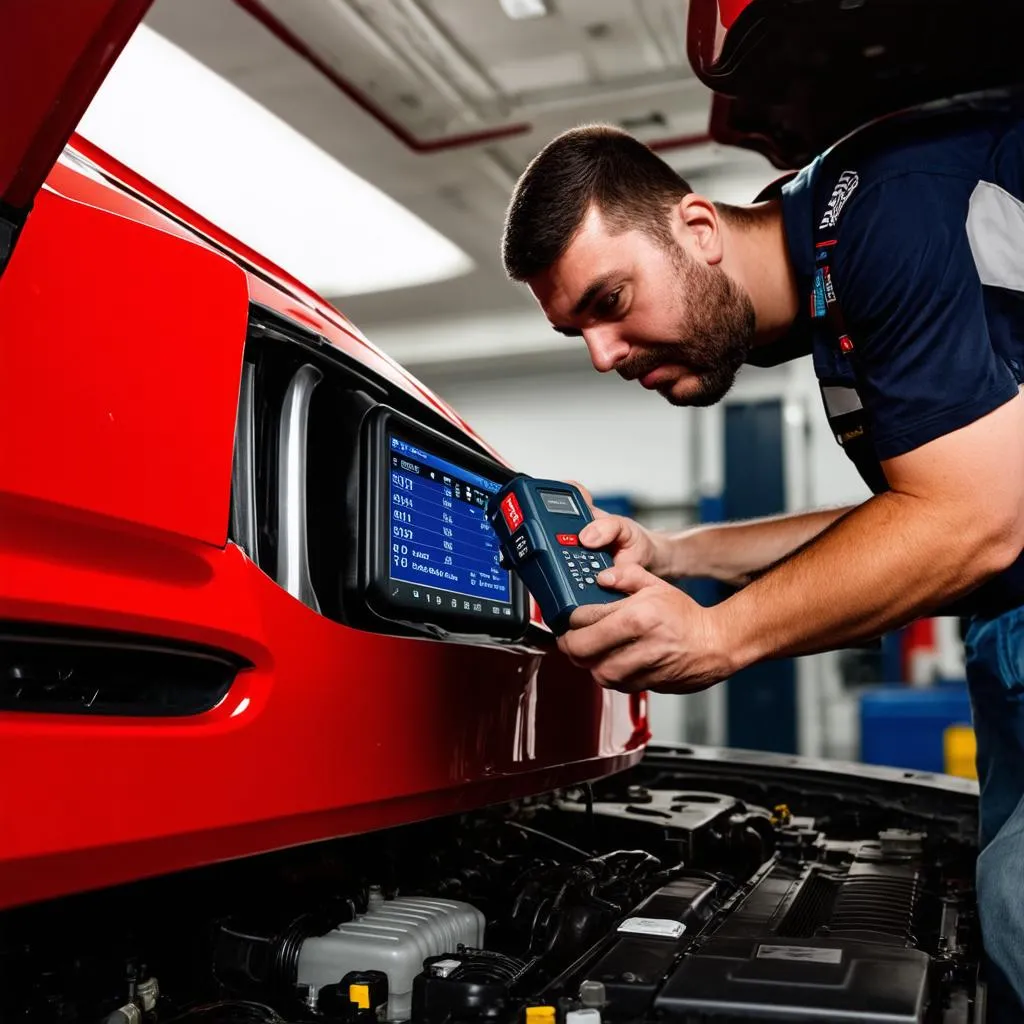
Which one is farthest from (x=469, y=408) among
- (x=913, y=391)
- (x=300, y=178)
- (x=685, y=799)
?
(x=913, y=391)

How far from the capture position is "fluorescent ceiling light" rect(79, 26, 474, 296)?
14.6ft

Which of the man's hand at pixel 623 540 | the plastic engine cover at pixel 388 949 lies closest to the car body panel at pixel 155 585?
the plastic engine cover at pixel 388 949

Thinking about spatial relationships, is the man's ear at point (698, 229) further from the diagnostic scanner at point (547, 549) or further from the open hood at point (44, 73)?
the open hood at point (44, 73)

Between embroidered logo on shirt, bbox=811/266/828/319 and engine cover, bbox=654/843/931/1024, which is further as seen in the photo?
embroidered logo on shirt, bbox=811/266/828/319

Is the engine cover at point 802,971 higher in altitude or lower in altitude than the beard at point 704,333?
lower

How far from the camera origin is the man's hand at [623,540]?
132cm

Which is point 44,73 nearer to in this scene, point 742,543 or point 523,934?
point 523,934

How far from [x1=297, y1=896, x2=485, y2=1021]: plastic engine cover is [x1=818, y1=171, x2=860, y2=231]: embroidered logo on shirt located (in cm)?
97

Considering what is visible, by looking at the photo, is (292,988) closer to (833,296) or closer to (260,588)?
(260,588)

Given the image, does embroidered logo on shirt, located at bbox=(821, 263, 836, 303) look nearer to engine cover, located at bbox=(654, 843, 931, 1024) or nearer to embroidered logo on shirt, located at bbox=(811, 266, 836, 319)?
embroidered logo on shirt, located at bbox=(811, 266, 836, 319)

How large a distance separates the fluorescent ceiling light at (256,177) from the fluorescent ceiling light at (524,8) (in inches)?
50.5

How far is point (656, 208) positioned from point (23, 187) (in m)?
1.12

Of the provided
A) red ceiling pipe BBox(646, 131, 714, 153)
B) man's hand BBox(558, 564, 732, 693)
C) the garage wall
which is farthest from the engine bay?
the garage wall

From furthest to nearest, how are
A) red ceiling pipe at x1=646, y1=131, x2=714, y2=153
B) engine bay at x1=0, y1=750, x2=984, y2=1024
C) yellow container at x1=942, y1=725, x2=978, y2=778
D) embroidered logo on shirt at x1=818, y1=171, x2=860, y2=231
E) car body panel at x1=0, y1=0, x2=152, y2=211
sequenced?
yellow container at x1=942, y1=725, x2=978, y2=778 < red ceiling pipe at x1=646, y1=131, x2=714, y2=153 < embroidered logo on shirt at x1=818, y1=171, x2=860, y2=231 < engine bay at x1=0, y1=750, x2=984, y2=1024 < car body panel at x1=0, y1=0, x2=152, y2=211
